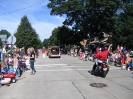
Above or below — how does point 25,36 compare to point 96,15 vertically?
below

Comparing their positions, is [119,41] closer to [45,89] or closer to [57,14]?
[57,14]

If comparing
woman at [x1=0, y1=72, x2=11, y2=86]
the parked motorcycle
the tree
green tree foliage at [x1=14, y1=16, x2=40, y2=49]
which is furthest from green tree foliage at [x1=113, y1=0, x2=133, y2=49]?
green tree foliage at [x1=14, y1=16, x2=40, y2=49]

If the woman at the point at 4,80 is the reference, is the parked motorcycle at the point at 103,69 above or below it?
above

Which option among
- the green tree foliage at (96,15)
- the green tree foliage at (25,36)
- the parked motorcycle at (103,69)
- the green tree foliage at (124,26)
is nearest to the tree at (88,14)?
the green tree foliage at (96,15)

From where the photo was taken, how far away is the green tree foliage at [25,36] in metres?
76.4

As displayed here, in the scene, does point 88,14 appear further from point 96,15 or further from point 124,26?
point 124,26

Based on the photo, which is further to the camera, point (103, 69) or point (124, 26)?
point (124, 26)

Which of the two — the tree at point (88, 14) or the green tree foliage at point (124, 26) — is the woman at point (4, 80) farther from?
the tree at point (88, 14)

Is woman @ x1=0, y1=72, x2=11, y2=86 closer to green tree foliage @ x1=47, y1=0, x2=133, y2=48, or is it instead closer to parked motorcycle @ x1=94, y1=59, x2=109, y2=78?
parked motorcycle @ x1=94, y1=59, x2=109, y2=78

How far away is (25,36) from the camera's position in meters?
77.1

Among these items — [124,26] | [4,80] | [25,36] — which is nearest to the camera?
[4,80]

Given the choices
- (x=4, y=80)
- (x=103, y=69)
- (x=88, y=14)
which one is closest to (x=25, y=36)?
(x=88, y=14)

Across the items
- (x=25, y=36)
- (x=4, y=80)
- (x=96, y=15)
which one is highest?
(x=96, y=15)

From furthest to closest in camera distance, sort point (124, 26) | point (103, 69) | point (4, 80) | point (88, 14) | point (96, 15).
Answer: point (88, 14)
point (96, 15)
point (124, 26)
point (103, 69)
point (4, 80)
